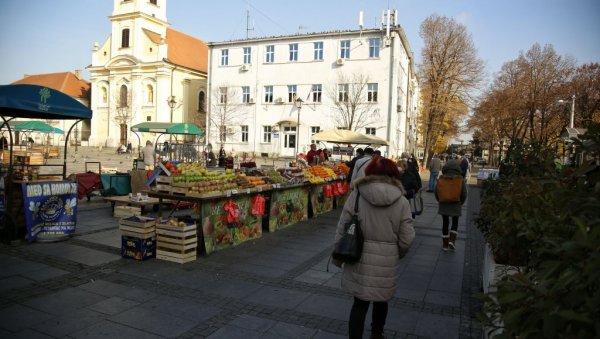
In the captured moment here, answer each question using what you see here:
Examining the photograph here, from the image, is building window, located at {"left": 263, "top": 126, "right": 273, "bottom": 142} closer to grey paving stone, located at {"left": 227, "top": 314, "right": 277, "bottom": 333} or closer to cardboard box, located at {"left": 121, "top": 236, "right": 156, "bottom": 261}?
cardboard box, located at {"left": 121, "top": 236, "right": 156, "bottom": 261}

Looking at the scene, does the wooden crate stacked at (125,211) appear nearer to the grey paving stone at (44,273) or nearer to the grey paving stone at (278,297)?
the grey paving stone at (44,273)

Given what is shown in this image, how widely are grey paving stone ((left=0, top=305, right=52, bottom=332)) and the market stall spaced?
3.11 metres

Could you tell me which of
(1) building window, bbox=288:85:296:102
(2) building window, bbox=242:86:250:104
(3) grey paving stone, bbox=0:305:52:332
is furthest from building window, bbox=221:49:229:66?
(3) grey paving stone, bbox=0:305:52:332

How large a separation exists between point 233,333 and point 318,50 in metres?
38.6

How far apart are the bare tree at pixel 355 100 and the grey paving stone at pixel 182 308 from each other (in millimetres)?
33539

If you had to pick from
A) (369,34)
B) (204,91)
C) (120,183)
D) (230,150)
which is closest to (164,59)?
(204,91)

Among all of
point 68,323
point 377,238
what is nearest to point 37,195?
point 68,323

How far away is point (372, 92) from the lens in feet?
127

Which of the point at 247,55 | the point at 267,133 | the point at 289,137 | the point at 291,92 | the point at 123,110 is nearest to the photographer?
the point at 291,92

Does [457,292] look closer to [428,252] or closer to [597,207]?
[428,252]

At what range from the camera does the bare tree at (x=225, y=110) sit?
4450 centimetres

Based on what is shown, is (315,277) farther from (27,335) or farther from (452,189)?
(27,335)

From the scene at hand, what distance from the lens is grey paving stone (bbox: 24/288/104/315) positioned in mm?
4773

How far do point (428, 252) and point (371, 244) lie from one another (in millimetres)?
5071
